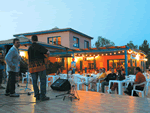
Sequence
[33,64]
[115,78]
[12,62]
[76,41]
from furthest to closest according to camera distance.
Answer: [76,41] < [115,78] < [12,62] < [33,64]

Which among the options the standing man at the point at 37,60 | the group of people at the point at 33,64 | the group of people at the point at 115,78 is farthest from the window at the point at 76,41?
the standing man at the point at 37,60

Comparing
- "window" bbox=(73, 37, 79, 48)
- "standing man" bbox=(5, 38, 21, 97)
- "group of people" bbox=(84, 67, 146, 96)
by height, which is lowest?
"group of people" bbox=(84, 67, 146, 96)

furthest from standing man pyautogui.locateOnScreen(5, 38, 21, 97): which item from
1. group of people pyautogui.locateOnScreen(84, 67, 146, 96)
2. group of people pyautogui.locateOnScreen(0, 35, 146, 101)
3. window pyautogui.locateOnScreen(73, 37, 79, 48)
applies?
window pyautogui.locateOnScreen(73, 37, 79, 48)

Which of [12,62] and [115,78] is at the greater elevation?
[12,62]

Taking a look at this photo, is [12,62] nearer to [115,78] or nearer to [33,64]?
[33,64]

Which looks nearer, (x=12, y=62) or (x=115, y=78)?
(x=12, y=62)

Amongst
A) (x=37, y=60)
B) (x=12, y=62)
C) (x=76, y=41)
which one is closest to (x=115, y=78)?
(x=37, y=60)

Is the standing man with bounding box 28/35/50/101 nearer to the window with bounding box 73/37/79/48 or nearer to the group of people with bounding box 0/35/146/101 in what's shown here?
the group of people with bounding box 0/35/146/101

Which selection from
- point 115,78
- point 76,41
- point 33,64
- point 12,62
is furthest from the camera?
point 76,41

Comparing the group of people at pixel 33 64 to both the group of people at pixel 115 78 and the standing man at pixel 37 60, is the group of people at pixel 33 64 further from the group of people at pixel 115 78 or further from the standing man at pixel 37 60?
the group of people at pixel 115 78

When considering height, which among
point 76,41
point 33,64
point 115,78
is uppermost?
point 76,41

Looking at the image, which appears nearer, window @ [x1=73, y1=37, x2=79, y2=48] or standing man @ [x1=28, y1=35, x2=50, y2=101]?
standing man @ [x1=28, y1=35, x2=50, y2=101]

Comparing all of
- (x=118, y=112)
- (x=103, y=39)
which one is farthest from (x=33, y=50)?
(x=103, y=39)

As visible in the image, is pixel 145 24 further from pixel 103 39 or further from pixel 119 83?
pixel 119 83
